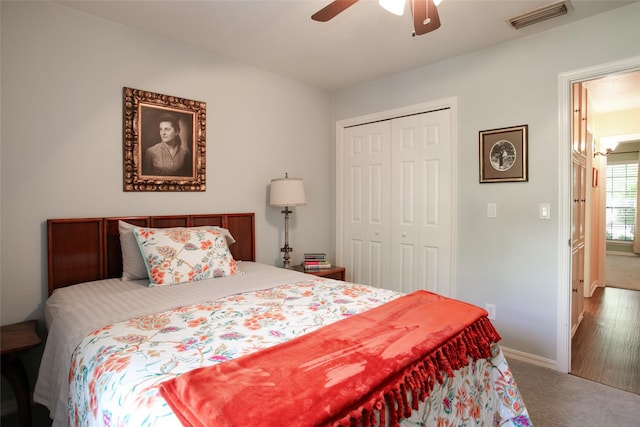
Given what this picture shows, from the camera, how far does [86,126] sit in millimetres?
2291

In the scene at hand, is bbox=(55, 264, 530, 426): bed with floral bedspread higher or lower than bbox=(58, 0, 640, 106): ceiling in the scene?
lower

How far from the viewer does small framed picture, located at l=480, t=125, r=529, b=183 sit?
2.67m

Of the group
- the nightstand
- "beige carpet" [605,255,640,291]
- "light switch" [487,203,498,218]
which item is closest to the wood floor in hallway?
"beige carpet" [605,255,640,291]

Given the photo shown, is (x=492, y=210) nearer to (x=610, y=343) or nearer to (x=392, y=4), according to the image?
(x=610, y=343)

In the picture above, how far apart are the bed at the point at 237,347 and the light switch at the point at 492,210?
4.56ft

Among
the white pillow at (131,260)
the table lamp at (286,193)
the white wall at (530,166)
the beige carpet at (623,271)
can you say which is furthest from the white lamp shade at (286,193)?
the beige carpet at (623,271)

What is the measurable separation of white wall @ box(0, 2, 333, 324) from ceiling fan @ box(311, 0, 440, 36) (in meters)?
1.52

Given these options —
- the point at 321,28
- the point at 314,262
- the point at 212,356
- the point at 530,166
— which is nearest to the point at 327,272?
the point at 314,262

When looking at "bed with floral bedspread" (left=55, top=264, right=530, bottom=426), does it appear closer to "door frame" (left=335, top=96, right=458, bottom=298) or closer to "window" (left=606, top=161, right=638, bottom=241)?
"door frame" (left=335, top=96, right=458, bottom=298)

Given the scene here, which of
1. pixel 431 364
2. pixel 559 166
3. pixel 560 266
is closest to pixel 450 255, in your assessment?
pixel 560 266

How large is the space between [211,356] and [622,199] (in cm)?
997

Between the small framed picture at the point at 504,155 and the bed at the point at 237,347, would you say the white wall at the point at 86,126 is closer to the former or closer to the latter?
the bed at the point at 237,347

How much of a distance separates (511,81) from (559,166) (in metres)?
0.76

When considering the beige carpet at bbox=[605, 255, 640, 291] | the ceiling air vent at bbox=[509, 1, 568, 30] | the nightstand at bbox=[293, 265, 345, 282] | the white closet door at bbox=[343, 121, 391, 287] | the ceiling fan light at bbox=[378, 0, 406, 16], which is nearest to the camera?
the ceiling fan light at bbox=[378, 0, 406, 16]
